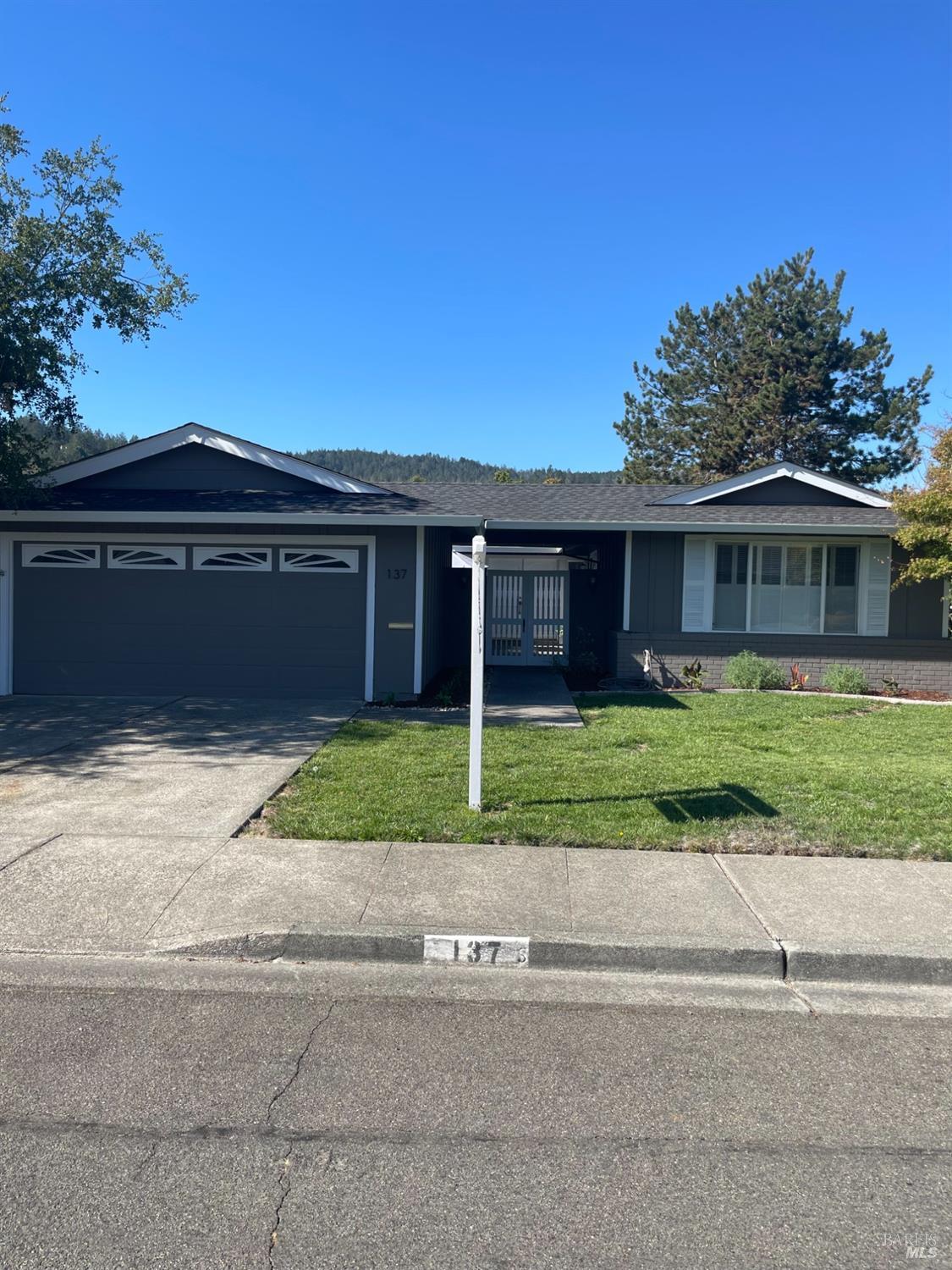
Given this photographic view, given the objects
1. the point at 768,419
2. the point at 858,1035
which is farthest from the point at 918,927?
the point at 768,419

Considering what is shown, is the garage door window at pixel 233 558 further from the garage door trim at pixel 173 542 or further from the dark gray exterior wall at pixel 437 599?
the dark gray exterior wall at pixel 437 599

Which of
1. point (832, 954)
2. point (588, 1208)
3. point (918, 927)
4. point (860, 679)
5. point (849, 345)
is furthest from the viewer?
point (849, 345)

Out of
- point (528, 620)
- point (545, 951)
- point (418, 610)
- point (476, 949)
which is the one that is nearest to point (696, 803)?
point (545, 951)

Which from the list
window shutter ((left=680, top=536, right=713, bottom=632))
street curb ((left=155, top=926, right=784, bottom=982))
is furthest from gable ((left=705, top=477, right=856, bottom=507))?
street curb ((left=155, top=926, right=784, bottom=982))

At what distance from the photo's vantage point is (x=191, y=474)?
14836 mm

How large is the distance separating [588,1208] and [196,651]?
11499 millimetres

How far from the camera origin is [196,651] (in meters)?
13.4

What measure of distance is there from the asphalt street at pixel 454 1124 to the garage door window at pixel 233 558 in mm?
9124

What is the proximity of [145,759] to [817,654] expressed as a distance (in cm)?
1076

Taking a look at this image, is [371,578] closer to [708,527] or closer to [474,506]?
[474,506]

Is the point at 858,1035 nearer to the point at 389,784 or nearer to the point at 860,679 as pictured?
the point at 389,784

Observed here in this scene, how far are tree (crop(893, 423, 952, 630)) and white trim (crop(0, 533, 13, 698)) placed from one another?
13192mm

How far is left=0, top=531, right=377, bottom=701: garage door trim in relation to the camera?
1322cm

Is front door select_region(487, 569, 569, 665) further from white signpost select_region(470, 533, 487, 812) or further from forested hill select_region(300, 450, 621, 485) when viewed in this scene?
forested hill select_region(300, 450, 621, 485)
